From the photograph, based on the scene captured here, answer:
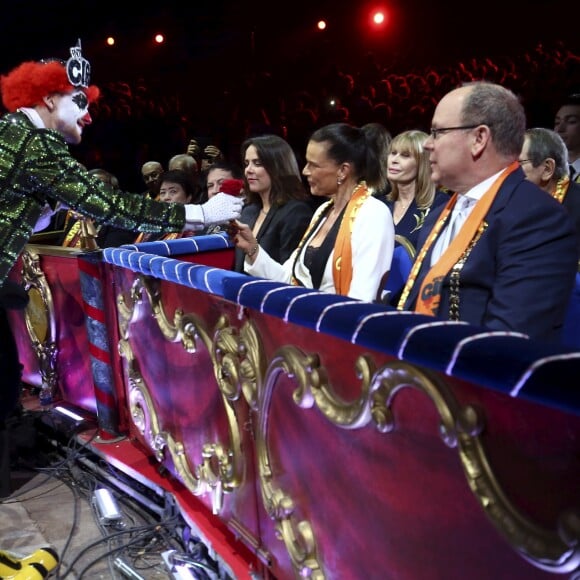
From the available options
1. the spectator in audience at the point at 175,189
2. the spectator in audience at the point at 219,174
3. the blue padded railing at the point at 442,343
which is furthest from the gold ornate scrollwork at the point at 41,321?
the blue padded railing at the point at 442,343

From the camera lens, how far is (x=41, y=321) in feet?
12.2

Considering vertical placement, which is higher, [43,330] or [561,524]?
[43,330]

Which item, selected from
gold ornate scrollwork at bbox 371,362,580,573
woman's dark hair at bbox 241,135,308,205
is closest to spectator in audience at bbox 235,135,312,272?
woman's dark hair at bbox 241,135,308,205

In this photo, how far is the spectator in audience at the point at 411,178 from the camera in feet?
11.9

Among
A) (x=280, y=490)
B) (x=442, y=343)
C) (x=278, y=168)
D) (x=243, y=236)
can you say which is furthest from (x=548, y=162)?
(x=442, y=343)

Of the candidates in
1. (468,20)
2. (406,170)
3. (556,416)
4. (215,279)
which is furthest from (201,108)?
(556,416)

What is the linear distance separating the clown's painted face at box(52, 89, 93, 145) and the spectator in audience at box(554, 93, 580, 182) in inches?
109

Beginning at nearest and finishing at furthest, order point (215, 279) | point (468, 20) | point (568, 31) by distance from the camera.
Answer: point (215, 279), point (568, 31), point (468, 20)

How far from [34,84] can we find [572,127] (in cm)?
305

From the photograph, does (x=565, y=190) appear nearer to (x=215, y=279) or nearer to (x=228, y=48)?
(x=215, y=279)

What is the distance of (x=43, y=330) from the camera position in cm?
374

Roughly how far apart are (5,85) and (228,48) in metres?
7.40

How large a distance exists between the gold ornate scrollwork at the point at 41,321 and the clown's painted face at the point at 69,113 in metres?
1.14

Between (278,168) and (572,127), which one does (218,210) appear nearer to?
(278,168)
